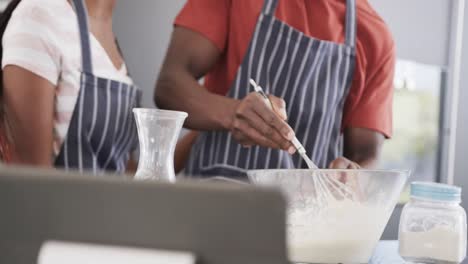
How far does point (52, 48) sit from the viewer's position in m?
1.11

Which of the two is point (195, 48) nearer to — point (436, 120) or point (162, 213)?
point (162, 213)

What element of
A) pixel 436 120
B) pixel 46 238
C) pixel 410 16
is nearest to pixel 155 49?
pixel 410 16

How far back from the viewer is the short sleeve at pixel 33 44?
108 cm

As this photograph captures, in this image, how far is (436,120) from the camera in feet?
7.04

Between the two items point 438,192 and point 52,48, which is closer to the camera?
point 438,192

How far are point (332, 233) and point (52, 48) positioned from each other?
65 centimetres

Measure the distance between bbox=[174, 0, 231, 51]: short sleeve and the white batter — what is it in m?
0.55

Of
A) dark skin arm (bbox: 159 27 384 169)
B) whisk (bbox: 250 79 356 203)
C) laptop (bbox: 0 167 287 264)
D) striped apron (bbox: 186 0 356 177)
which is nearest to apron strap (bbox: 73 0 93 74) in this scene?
dark skin arm (bbox: 159 27 384 169)

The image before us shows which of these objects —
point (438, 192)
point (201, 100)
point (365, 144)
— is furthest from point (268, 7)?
point (438, 192)

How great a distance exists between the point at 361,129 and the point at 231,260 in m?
1.03

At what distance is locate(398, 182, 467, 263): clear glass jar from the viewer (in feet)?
2.53

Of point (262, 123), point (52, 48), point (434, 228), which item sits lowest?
point (434, 228)

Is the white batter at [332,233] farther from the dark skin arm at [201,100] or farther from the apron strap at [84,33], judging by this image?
the apron strap at [84,33]

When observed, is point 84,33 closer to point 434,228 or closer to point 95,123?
point 95,123
